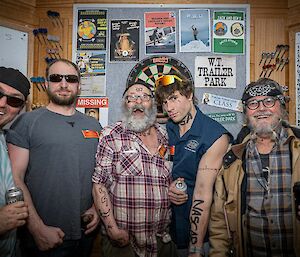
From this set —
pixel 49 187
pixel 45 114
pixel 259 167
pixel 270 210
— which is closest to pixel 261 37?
pixel 259 167

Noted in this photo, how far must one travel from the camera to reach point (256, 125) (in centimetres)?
164

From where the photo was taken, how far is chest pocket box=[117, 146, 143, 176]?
1.76 meters

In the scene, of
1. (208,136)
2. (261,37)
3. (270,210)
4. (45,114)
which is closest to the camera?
(270,210)

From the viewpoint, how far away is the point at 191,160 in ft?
5.76

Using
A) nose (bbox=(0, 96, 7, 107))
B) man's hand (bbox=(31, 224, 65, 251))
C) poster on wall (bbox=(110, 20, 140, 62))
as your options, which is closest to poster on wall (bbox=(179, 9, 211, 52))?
poster on wall (bbox=(110, 20, 140, 62))

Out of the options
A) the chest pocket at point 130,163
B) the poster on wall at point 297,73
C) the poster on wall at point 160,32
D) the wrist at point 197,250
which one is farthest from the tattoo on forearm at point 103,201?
the poster on wall at point 297,73

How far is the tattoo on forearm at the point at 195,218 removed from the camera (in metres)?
1.69

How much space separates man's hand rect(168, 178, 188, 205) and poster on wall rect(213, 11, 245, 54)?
1.40 m

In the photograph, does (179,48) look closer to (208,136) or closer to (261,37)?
(261,37)

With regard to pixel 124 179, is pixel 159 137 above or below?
above

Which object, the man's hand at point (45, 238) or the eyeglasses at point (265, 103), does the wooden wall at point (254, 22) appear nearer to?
the eyeglasses at point (265, 103)

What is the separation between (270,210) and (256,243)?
21cm

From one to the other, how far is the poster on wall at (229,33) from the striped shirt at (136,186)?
1309mm

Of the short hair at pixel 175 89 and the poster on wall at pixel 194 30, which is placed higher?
the poster on wall at pixel 194 30
